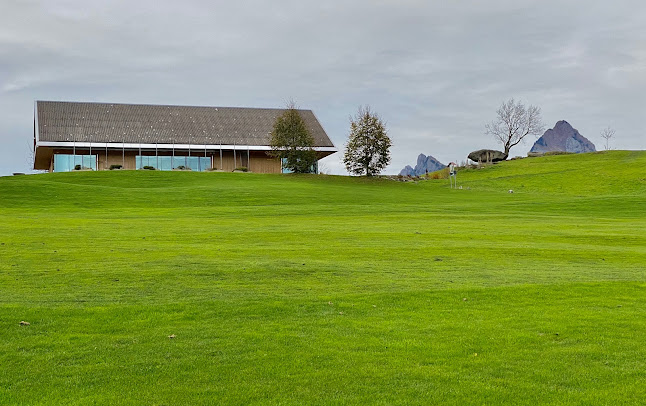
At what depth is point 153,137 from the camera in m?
68.1

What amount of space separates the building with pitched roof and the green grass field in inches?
1736

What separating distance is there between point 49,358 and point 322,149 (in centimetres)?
6348

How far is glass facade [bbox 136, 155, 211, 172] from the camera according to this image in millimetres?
68188

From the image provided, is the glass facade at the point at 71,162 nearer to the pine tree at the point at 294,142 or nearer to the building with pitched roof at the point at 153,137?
the building with pitched roof at the point at 153,137

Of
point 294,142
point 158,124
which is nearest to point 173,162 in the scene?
point 158,124

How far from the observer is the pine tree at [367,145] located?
6156 centimetres

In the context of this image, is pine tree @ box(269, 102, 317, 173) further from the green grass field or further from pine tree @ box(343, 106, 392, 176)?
the green grass field

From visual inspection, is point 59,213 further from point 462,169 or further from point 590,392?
point 462,169

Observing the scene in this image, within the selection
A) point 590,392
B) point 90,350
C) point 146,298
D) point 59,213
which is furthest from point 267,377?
point 59,213

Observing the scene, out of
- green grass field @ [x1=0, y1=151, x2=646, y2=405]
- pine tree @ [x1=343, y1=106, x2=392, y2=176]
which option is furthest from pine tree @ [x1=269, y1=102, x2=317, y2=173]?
green grass field @ [x1=0, y1=151, x2=646, y2=405]

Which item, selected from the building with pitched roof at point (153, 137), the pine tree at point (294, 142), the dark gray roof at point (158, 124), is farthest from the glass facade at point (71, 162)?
the pine tree at point (294, 142)

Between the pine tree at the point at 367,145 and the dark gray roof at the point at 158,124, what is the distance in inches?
354

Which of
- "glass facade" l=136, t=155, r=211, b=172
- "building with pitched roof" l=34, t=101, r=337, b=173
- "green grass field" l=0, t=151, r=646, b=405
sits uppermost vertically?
"building with pitched roof" l=34, t=101, r=337, b=173

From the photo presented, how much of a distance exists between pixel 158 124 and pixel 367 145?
24.2 meters
